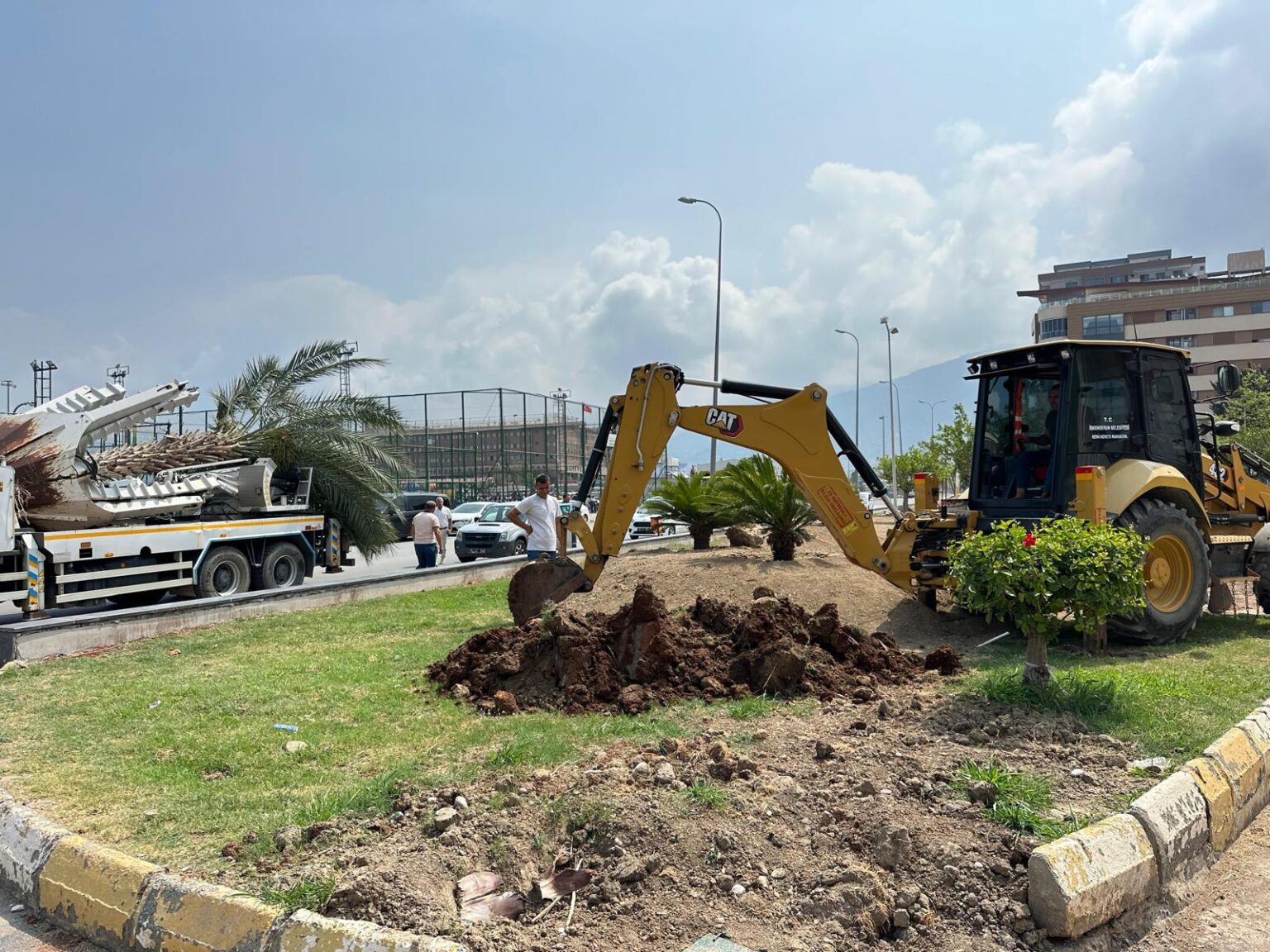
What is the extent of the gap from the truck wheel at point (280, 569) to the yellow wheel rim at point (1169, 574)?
42.3ft

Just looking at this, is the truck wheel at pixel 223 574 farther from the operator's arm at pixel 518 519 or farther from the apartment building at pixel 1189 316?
the apartment building at pixel 1189 316

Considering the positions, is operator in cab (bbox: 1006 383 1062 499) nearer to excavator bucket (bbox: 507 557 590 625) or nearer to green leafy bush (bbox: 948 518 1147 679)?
green leafy bush (bbox: 948 518 1147 679)

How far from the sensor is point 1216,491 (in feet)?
34.6

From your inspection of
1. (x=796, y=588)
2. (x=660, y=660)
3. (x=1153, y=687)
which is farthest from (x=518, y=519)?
(x=1153, y=687)

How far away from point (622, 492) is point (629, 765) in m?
4.26

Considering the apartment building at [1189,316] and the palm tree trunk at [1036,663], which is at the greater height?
the apartment building at [1189,316]

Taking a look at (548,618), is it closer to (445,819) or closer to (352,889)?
(445,819)

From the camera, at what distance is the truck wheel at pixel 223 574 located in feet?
49.5

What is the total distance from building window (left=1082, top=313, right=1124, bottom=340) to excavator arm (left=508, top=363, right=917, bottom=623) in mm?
62141

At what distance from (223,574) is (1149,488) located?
13526 millimetres

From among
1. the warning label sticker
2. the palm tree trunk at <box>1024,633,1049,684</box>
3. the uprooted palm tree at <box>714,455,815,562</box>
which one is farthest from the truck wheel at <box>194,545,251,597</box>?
the palm tree trunk at <box>1024,633,1049,684</box>

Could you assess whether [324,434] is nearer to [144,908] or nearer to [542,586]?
[542,586]

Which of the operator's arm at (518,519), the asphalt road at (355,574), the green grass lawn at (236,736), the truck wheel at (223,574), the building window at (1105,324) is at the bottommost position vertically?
the asphalt road at (355,574)

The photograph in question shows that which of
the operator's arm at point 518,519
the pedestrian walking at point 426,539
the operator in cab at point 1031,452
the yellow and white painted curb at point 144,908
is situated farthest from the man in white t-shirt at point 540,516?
the yellow and white painted curb at point 144,908
